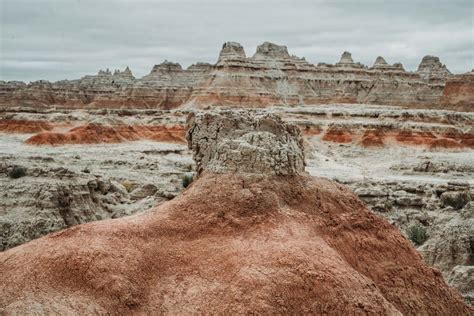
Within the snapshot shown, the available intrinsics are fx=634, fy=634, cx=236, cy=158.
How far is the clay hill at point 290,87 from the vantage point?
78250mm

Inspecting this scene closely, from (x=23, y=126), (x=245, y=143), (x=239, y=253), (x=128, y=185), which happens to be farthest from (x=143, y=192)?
(x=23, y=126)

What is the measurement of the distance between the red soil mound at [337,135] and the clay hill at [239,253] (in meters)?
40.6

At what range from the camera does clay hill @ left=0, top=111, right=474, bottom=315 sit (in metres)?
6.97

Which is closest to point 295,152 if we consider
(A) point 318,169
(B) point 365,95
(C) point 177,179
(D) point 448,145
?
(C) point 177,179

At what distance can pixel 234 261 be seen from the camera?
7.56 meters

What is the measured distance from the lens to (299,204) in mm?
9016

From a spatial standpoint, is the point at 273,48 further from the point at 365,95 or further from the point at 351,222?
the point at 351,222

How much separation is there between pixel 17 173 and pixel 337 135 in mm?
35029

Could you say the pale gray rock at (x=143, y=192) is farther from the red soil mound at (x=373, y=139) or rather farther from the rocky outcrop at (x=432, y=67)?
the rocky outcrop at (x=432, y=67)

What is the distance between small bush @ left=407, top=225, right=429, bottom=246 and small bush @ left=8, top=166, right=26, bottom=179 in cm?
1179

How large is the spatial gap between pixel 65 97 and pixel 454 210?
3640 inches

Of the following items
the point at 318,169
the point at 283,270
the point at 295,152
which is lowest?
the point at 318,169

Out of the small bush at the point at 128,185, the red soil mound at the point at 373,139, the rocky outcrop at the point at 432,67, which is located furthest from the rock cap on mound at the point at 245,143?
the rocky outcrop at the point at 432,67

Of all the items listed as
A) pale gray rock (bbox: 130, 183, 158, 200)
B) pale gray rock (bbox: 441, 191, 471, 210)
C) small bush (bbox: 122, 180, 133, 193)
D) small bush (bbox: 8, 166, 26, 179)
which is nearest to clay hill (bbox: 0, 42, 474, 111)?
pale gray rock (bbox: 441, 191, 471, 210)
